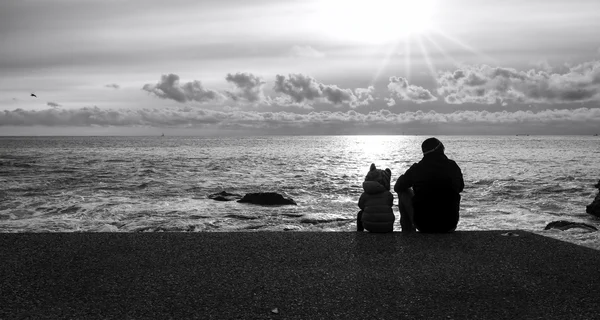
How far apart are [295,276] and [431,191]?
10.7 feet

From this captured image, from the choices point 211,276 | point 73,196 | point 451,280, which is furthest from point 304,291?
point 73,196

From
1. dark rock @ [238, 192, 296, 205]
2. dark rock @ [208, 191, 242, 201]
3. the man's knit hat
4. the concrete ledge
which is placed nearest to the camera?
the concrete ledge

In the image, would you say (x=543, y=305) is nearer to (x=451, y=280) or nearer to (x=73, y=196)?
(x=451, y=280)

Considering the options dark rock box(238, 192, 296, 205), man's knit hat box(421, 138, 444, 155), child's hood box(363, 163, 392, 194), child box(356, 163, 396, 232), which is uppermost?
man's knit hat box(421, 138, 444, 155)

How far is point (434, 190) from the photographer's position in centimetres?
782

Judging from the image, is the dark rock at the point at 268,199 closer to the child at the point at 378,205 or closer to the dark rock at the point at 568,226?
the child at the point at 378,205

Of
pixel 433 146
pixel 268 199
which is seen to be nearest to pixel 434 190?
pixel 433 146

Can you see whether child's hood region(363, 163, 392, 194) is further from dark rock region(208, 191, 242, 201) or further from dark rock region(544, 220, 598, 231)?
dark rock region(208, 191, 242, 201)

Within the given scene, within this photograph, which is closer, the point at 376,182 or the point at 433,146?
the point at 433,146

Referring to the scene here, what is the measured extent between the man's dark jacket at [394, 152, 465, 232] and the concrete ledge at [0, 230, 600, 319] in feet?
1.21

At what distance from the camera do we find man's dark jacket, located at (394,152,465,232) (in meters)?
7.84

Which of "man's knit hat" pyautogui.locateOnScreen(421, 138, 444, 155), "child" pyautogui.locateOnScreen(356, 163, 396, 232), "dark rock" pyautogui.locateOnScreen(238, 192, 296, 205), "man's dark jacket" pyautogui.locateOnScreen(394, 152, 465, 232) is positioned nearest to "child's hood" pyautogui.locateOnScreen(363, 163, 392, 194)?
"child" pyautogui.locateOnScreen(356, 163, 396, 232)

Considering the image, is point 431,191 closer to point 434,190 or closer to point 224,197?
point 434,190

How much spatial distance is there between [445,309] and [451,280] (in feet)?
3.22
